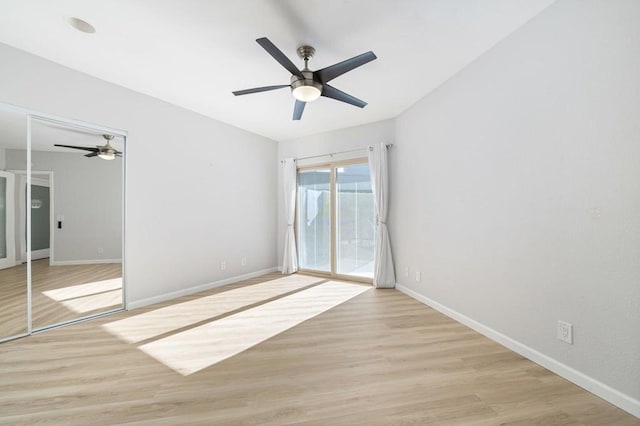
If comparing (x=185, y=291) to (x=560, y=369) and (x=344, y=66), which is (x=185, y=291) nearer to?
(x=344, y=66)

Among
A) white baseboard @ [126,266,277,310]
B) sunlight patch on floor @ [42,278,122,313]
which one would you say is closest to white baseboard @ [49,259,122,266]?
sunlight patch on floor @ [42,278,122,313]

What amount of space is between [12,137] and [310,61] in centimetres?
343

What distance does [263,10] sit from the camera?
193cm

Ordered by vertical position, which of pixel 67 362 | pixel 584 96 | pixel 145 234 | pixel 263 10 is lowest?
pixel 67 362

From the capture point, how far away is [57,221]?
417 centimetres

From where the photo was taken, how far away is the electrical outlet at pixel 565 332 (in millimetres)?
1777

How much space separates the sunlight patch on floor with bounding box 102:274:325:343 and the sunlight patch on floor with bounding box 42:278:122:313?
0.69 meters

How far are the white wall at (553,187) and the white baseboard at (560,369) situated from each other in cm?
4

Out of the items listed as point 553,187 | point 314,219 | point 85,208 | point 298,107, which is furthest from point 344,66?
point 85,208

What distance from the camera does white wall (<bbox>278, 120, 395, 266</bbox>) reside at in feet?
14.1

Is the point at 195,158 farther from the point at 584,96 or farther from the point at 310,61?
the point at 584,96

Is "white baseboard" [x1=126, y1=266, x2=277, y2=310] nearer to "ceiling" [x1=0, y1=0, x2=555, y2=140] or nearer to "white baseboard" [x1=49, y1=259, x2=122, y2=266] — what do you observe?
"white baseboard" [x1=49, y1=259, x2=122, y2=266]

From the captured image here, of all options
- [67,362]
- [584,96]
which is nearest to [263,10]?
[584,96]

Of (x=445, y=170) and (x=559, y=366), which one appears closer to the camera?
(x=559, y=366)
